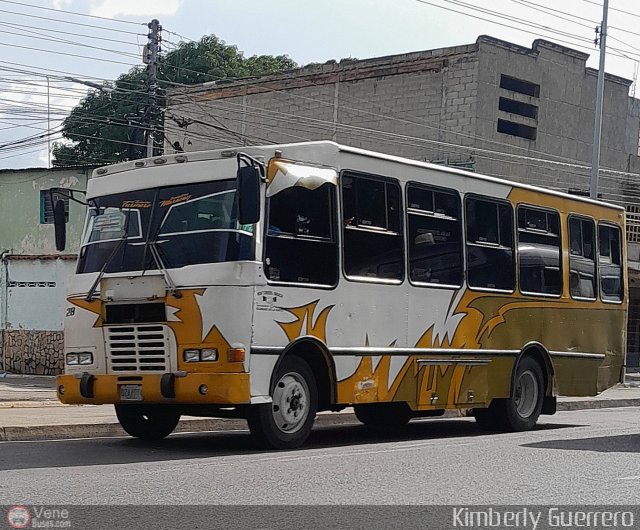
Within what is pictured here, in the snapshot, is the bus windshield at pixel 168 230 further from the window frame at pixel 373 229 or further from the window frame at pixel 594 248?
the window frame at pixel 594 248

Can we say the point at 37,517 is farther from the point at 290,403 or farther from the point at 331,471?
the point at 290,403

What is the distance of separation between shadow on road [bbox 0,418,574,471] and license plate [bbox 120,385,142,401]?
554 mm

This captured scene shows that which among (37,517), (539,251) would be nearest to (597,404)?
(539,251)

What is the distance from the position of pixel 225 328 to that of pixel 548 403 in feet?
22.5

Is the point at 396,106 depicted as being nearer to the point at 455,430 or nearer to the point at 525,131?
the point at 525,131

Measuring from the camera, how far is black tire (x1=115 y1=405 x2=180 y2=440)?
42.6ft

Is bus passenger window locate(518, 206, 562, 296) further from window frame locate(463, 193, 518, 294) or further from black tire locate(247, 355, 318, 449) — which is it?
black tire locate(247, 355, 318, 449)

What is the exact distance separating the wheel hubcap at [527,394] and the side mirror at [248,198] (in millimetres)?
6058

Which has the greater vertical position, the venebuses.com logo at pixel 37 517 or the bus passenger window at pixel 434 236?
the bus passenger window at pixel 434 236

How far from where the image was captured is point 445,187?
14398mm

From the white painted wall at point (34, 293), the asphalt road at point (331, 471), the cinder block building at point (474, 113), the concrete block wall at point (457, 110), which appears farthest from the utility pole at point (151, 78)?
the asphalt road at point (331, 471)

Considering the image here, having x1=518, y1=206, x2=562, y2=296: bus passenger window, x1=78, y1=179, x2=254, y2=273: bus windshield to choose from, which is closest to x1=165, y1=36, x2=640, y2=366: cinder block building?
x1=518, y1=206, x2=562, y2=296: bus passenger window

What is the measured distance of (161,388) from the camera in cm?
1149

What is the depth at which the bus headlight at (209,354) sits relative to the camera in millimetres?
11352
